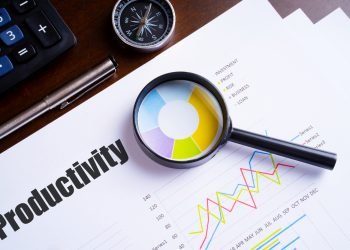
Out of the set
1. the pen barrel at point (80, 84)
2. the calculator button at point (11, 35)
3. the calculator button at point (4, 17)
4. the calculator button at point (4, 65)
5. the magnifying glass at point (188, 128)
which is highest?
the calculator button at point (4, 17)

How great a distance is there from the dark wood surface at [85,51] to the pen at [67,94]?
12 mm

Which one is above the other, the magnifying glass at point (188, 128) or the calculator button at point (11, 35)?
the calculator button at point (11, 35)

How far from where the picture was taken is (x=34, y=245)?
2.22ft

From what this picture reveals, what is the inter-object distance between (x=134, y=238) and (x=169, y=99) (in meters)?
0.23

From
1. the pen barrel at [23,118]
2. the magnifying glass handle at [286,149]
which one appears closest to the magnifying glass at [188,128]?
the magnifying glass handle at [286,149]

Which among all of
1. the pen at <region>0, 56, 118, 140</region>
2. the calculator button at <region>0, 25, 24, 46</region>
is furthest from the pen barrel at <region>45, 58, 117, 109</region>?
the calculator button at <region>0, 25, 24, 46</region>

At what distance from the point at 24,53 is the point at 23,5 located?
0.25ft

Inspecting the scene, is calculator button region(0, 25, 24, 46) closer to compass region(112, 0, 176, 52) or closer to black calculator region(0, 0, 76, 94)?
black calculator region(0, 0, 76, 94)

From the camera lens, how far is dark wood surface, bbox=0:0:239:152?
71cm

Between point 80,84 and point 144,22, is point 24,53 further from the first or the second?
point 144,22

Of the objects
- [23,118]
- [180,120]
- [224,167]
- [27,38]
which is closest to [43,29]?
[27,38]

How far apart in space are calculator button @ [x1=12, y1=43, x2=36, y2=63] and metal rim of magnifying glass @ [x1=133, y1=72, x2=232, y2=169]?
0.18 metres

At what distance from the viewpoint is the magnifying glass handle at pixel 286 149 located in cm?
68

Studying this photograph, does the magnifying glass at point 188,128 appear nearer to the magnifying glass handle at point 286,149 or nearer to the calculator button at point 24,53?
the magnifying glass handle at point 286,149
